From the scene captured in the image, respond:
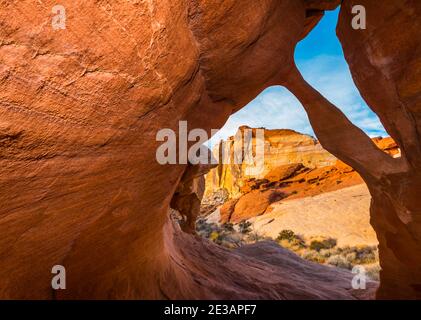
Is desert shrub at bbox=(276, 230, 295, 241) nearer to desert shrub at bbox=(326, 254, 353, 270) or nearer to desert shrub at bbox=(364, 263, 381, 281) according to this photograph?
desert shrub at bbox=(326, 254, 353, 270)

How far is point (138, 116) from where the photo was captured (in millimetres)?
2266

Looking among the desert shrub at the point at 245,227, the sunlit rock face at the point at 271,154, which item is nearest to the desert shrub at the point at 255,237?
the desert shrub at the point at 245,227

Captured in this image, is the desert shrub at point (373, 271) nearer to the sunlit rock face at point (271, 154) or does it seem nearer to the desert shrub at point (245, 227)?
the desert shrub at point (245, 227)

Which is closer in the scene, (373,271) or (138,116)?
(138,116)

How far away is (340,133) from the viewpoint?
5160 millimetres

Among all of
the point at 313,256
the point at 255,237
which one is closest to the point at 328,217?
the point at 255,237

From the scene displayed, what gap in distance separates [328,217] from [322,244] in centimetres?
494

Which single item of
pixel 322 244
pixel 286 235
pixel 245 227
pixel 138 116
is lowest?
pixel 322 244

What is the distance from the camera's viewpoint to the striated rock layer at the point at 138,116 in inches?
63.6

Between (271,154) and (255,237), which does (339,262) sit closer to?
(255,237)

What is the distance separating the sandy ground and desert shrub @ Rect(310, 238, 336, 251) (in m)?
0.47

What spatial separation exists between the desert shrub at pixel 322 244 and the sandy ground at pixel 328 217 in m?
0.47
